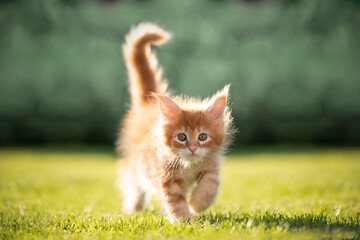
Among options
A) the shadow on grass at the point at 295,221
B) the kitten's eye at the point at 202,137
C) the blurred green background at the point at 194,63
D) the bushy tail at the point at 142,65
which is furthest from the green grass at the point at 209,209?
the blurred green background at the point at 194,63

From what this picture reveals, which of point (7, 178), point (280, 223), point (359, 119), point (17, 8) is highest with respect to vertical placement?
point (17, 8)

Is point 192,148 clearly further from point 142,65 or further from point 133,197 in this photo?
point 142,65

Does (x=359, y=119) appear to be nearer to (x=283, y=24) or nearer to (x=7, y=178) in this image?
(x=283, y=24)

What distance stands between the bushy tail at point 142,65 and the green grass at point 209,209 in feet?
3.52

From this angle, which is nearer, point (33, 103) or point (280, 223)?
point (280, 223)

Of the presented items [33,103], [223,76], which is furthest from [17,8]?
[223,76]

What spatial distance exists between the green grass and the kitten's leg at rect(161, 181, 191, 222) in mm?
79

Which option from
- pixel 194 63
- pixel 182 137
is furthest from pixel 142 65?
pixel 194 63

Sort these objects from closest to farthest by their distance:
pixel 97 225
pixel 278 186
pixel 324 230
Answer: pixel 324 230, pixel 97 225, pixel 278 186

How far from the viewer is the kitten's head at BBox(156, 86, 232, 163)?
248cm

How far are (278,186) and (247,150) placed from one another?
5.65m

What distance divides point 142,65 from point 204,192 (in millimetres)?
1405

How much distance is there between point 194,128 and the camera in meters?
2.49

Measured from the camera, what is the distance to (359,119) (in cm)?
980
